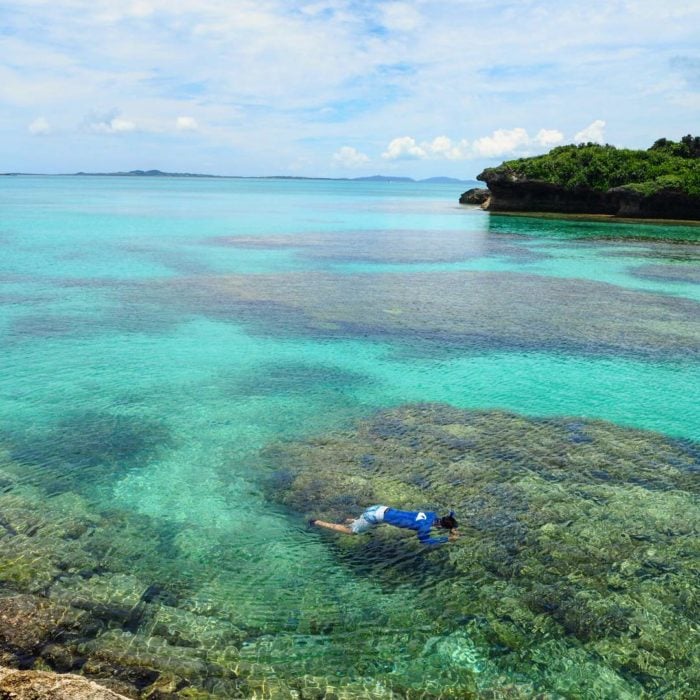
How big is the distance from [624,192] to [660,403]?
64299 mm

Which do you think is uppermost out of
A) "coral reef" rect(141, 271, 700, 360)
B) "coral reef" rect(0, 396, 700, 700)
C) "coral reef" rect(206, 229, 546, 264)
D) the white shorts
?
"coral reef" rect(206, 229, 546, 264)

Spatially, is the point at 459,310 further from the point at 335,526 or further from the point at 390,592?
the point at 390,592

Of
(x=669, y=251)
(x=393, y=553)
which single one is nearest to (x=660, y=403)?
(x=393, y=553)

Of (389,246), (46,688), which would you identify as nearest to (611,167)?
(389,246)

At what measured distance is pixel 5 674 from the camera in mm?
5902

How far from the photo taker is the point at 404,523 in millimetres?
11000

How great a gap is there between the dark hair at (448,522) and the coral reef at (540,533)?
1.13 feet

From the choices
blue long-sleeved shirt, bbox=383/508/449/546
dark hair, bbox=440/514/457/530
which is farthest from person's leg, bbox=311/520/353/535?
dark hair, bbox=440/514/457/530

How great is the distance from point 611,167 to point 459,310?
6264cm

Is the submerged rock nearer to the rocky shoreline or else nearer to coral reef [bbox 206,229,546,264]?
coral reef [bbox 206,229,546,264]

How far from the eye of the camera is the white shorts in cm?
1106

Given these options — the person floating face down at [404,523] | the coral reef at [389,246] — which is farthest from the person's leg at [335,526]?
the coral reef at [389,246]

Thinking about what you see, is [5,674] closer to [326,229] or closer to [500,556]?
[500,556]

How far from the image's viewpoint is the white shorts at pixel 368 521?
1106 cm
